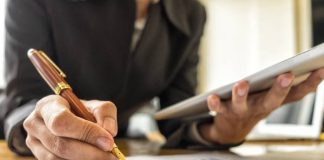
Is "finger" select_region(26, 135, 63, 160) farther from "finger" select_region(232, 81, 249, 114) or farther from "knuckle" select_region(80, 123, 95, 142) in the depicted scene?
"finger" select_region(232, 81, 249, 114)

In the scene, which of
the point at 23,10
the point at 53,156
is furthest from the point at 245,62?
the point at 53,156

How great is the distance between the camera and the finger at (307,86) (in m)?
0.62

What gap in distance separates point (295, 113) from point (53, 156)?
73 centimetres

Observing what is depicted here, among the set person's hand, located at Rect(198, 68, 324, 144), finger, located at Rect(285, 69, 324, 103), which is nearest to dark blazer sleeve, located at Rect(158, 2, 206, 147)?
person's hand, located at Rect(198, 68, 324, 144)

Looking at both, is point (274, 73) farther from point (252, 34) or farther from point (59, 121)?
point (252, 34)

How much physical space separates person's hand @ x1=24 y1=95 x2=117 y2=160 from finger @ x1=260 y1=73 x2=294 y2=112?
0.23 m

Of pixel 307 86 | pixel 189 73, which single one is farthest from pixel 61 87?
pixel 189 73

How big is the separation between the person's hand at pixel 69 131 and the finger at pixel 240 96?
19 cm

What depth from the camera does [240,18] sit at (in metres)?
2.05

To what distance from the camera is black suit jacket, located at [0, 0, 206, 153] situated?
71cm

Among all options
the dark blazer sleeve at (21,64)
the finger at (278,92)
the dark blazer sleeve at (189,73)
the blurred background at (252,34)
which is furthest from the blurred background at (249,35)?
the finger at (278,92)

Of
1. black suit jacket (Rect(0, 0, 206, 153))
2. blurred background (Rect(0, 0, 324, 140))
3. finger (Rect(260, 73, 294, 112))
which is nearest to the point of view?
finger (Rect(260, 73, 294, 112))

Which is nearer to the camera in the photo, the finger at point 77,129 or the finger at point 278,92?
the finger at point 77,129

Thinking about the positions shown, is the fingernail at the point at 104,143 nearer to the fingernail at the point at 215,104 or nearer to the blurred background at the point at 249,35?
the fingernail at the point at 215,104
